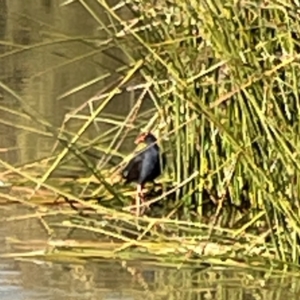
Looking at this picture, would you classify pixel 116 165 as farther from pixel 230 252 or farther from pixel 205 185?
pixel 230 252

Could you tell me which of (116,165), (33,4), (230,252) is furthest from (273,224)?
(33,4)

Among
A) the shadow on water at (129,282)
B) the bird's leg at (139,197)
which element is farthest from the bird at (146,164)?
the shadow on water at (129,282)

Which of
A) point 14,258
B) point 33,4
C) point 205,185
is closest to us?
point 14,258

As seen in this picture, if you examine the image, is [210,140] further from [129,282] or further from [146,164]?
[129,282]

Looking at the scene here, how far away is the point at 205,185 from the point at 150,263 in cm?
70

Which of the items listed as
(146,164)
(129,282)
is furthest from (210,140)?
(129,282)

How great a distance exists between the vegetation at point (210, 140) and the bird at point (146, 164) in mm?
37

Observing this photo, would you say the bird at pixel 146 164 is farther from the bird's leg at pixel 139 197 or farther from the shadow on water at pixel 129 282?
the shadow on water at pixel 129 282

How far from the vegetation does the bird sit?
4 cm

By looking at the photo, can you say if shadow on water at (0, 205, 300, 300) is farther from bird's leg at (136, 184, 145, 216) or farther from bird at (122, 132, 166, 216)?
bird at (122, 132, 166, 216)

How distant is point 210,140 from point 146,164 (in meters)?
0.40

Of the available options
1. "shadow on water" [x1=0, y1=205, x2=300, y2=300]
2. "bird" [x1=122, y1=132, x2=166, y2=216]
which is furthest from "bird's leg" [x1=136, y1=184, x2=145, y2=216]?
"shadow on water" [x1=0, y1=205, x2=300, y2=300]

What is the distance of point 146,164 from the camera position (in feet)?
18.5

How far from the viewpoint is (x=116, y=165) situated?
19.9ft
